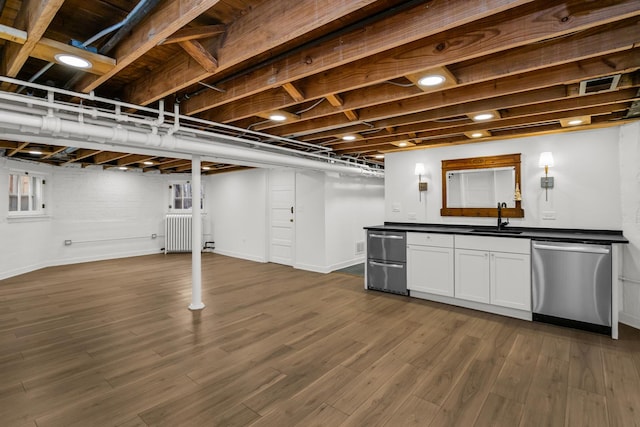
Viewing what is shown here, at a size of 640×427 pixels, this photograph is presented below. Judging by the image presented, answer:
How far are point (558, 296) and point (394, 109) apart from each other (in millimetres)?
2741

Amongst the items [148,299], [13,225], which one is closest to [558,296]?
[148,299]

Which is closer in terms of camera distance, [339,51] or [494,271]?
[339,51]

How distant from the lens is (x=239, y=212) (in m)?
8.05

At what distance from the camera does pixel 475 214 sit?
15.2ft

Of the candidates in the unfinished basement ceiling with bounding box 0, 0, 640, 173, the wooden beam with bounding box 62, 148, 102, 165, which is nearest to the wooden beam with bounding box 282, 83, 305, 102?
the unfinished basement ceiling with bounding box 0, 0, 640, 173

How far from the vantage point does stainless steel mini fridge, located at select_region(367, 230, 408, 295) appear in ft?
15.2

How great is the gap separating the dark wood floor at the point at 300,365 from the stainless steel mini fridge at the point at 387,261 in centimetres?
38

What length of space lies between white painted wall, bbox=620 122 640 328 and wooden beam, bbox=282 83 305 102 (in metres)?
3.73

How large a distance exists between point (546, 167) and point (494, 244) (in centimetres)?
128

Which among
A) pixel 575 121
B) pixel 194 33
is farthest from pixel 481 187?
pixel 194 33

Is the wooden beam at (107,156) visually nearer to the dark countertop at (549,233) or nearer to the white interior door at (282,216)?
the white interior door at (282,216)

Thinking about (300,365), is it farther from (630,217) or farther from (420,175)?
(630,217)

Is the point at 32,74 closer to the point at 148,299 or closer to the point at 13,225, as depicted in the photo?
the point at 148,299

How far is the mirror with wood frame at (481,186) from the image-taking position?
433 centimetres
